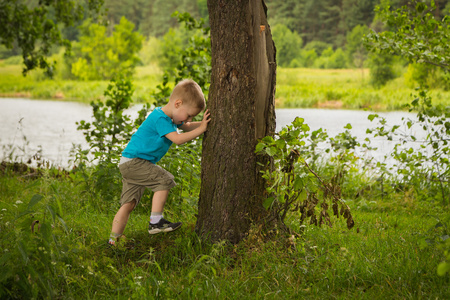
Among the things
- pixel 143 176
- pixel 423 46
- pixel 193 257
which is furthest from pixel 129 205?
pixel 423 46

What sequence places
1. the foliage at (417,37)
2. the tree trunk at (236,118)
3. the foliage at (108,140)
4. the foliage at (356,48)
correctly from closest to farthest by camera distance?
the tree trunk at (236,118)
the foliage at (108,140)
the foliage at (417,37)
the foliage at (356,48)

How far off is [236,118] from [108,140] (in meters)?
2.86

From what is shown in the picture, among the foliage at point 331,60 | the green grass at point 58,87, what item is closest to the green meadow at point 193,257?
the green grass at point 58,87

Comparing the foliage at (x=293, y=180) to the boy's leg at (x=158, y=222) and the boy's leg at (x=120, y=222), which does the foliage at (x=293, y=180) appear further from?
the boy's leg at (x=120, y=222)

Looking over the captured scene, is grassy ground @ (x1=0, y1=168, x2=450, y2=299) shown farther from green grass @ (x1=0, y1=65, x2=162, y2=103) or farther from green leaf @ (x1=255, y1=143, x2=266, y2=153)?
green grass @ (x1=0, y1=65, x2=162, y2=103)

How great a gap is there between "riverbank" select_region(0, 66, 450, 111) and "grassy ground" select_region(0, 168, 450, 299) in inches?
526

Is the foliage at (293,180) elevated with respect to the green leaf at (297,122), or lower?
lower

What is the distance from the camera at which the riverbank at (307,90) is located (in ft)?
83.2

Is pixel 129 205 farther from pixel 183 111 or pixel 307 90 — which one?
pixel 307 90

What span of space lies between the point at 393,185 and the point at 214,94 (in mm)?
4344

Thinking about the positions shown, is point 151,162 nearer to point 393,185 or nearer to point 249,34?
point 249,34

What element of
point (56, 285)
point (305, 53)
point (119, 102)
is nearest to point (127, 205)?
point (56, 285)

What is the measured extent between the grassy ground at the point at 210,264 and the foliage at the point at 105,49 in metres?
43.6

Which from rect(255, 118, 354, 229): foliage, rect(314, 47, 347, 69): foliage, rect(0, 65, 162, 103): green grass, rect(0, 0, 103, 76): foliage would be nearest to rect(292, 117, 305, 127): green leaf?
rect(255, 118, 354, 229): foliage
